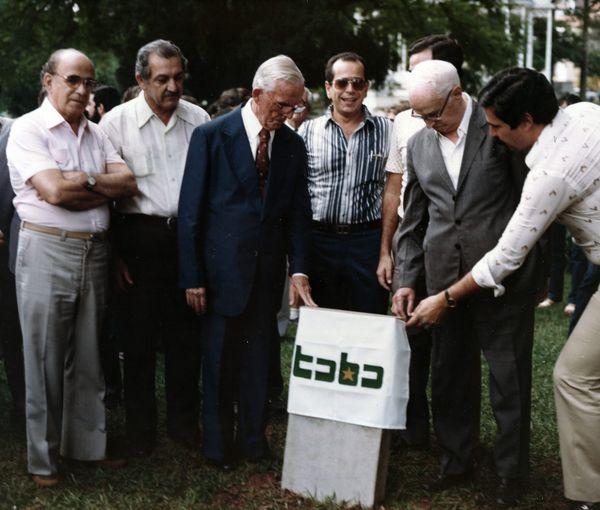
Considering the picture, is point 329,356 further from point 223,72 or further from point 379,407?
point 223,72

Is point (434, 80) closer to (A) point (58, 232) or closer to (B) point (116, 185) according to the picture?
(B) point (116, 185)

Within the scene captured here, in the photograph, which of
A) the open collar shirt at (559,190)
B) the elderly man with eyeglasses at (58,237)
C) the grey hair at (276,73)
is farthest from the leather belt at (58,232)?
the open collar shirt at (559,190)

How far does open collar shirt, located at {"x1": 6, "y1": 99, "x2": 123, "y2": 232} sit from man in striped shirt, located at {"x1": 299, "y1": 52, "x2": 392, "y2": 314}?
133 cm

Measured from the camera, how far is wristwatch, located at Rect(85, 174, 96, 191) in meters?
4.52

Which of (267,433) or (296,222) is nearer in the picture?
(296,222)

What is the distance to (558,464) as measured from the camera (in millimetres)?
5051

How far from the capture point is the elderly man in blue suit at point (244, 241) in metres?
4.75

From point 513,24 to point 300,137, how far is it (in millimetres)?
19610

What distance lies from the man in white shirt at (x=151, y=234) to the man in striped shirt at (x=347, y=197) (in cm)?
78

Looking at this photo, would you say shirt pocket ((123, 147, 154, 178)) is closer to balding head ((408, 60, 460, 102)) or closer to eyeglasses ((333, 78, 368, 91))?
eyeglasses ((333, 78, 368, 91))

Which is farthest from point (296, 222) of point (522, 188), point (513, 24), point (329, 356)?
point (513, 24)

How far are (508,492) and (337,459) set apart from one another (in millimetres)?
851

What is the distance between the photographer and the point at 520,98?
3.86 metres

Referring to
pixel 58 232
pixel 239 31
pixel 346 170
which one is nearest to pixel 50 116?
pixel 58 232
